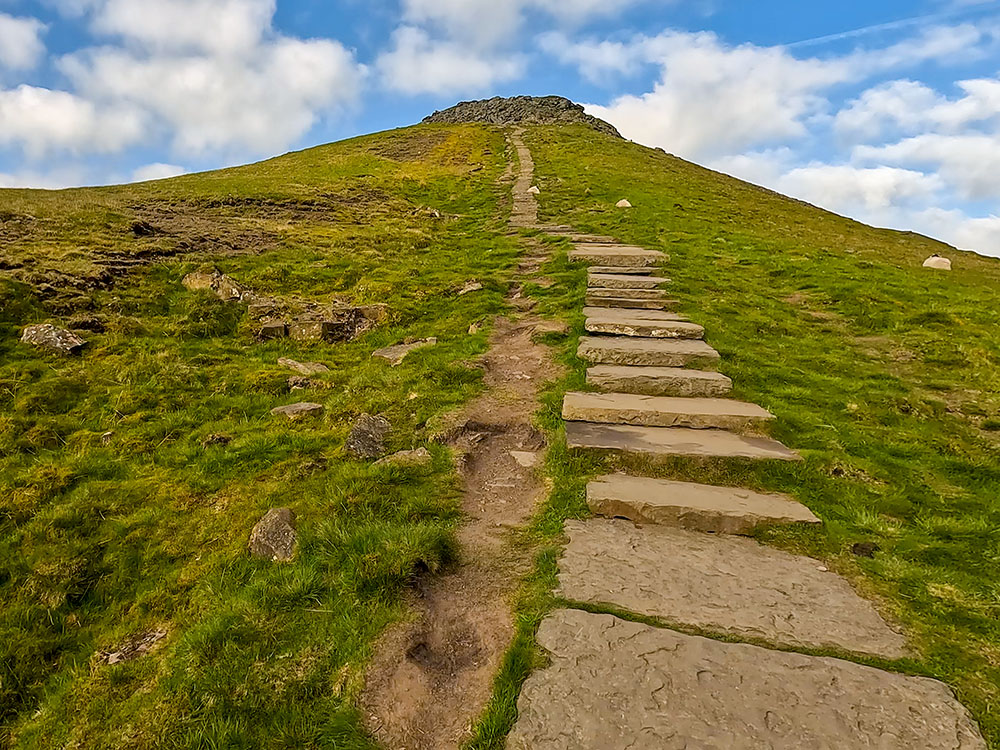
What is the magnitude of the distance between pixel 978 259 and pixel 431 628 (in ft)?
115

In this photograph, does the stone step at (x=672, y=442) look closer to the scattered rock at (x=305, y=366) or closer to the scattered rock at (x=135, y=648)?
the scattered rock at (x=135, y=648)

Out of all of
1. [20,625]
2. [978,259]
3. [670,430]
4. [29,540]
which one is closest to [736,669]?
[670,430]

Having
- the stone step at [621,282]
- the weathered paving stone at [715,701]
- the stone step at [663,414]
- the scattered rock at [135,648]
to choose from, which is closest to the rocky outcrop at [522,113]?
the stone step at [621,282]

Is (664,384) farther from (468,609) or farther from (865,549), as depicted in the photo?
(468,609)

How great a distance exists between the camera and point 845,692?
10.9 feet

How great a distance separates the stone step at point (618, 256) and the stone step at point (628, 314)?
13.2ft

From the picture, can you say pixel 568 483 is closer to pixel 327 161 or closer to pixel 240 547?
pixel 240 547

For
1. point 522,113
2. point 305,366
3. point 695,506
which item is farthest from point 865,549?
point 522,113

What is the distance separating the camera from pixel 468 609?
13.8 feet

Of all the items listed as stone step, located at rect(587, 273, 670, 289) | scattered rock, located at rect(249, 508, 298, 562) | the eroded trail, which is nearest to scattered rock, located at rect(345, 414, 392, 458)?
the eroded trail

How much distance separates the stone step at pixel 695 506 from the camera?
5.15m

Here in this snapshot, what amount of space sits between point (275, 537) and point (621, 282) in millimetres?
10016

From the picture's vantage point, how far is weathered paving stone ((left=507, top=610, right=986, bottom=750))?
3.03m

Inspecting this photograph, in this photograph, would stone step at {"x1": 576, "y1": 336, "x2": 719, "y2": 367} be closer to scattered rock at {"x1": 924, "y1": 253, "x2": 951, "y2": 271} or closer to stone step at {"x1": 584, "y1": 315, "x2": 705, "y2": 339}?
stone step at {"x1": 584, "y1": 315, "x2": 705, "y2": 339}
